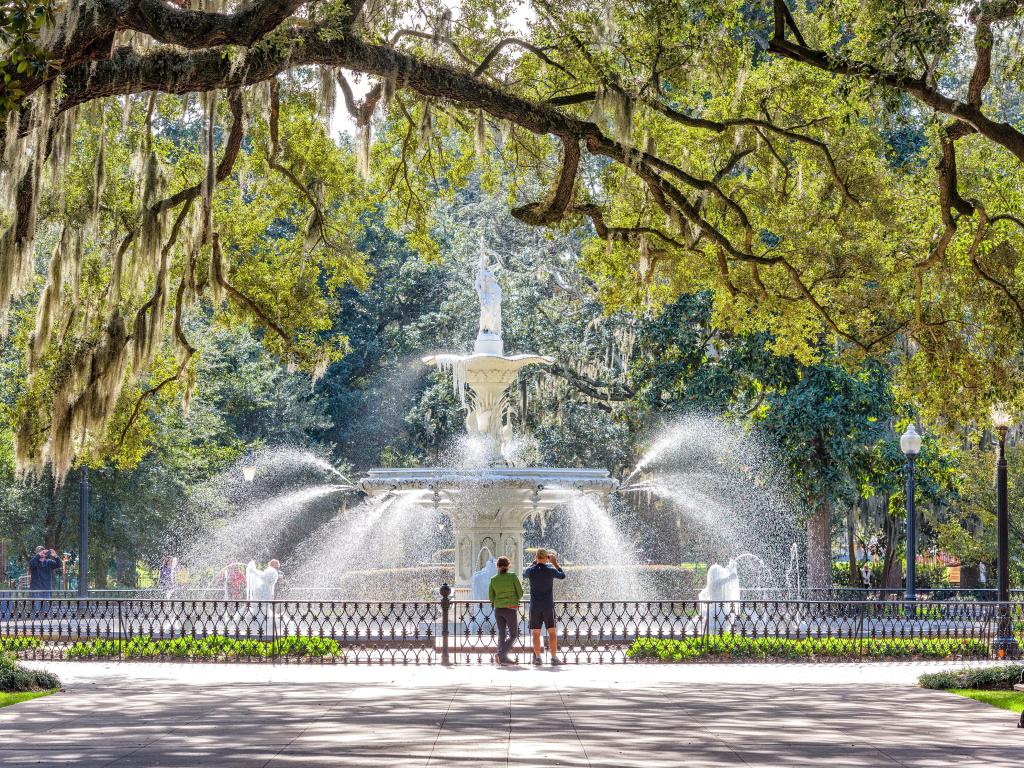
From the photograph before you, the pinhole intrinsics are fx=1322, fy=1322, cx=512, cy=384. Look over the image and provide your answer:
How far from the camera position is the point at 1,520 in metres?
34.0

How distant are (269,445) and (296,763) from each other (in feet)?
117

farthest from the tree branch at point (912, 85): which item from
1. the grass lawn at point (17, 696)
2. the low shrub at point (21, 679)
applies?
the low shrub at point (21, 679)

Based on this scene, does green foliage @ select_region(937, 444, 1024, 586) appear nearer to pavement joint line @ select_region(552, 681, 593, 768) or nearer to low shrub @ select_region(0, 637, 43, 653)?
pavement joint line @ select_region(552, 681, 593, 768)

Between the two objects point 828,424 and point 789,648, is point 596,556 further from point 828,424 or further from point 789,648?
point 789,648

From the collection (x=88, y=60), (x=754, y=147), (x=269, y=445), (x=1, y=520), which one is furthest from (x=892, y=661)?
(x=269, y=445)

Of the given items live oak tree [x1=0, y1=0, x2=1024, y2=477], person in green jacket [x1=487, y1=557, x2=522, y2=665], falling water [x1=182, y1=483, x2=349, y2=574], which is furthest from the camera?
falling water [x1=182, y1=483, x2=349, y2=574]

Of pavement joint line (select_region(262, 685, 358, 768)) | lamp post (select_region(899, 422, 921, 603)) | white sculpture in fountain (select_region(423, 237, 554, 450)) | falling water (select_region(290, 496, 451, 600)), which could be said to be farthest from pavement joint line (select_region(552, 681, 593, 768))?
falling water (select_region(290, 496, 451, 600))

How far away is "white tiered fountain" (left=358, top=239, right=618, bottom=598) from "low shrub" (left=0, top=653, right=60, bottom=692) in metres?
7.17

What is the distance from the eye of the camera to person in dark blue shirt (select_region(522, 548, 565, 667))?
17.6m

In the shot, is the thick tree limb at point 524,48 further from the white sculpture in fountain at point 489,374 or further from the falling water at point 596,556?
the falling water at point 596,556

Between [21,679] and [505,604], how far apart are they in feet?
20.7

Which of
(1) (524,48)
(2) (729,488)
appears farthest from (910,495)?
(1) (524,48)

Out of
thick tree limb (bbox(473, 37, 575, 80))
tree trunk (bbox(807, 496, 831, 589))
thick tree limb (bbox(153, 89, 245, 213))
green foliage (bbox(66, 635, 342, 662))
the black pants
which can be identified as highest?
thick tree limb (bbox(473, 37, 575, 80))

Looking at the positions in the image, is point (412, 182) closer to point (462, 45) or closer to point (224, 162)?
point (462, 45)
